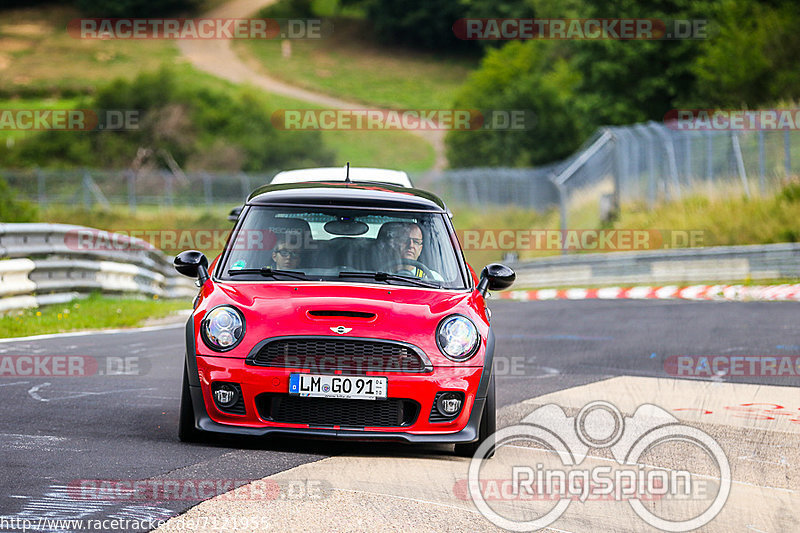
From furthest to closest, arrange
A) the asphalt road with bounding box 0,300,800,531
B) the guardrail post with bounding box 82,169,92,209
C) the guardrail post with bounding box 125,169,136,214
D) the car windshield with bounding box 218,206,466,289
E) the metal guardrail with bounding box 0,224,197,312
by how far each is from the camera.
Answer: the guardrail post with bounding box 125,169,136,214
the guardrail post with bounding box 82,169,92,209
the metal guardrail with bounding box 0,224,197,312
the car windshield with bounding box 218,206,466,289
the asphalt road with bounding box 0,300,800,531

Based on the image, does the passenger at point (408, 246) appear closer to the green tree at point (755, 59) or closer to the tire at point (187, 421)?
the tire at point (187, 421)

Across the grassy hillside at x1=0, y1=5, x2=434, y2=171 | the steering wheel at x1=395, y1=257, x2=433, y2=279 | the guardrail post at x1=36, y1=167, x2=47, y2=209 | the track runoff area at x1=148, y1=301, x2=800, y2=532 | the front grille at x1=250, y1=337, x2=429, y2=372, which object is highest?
the grassy hillside at x1=0, y1=5, x2=434, y2=171

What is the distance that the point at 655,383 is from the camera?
10.7 m

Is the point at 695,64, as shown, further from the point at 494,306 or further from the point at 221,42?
the point at 221,42

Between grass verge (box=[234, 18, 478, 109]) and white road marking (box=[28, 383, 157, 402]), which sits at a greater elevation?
grass verge (box=[234, 18, 478, 109])

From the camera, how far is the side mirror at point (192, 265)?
26.6ft

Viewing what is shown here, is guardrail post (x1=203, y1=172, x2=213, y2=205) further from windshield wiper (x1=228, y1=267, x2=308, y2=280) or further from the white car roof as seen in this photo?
windshield wiper (x1=228, y1=267, x2=308, y2=280)

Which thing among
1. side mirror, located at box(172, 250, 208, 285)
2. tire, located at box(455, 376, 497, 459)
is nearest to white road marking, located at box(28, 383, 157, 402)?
side mirror, located at box(172, 250, 208, 285)

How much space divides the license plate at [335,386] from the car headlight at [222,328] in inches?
16.1

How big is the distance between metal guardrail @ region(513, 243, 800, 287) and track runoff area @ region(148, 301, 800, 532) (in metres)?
10.2

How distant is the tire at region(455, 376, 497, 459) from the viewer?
7.37m

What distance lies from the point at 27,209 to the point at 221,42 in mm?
102655

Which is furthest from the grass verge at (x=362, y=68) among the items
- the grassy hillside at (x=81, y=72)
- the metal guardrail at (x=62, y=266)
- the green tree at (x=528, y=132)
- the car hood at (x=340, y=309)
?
the car hood at (x=340, y=309)

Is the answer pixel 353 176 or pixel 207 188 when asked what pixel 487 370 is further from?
pixel 207 188
